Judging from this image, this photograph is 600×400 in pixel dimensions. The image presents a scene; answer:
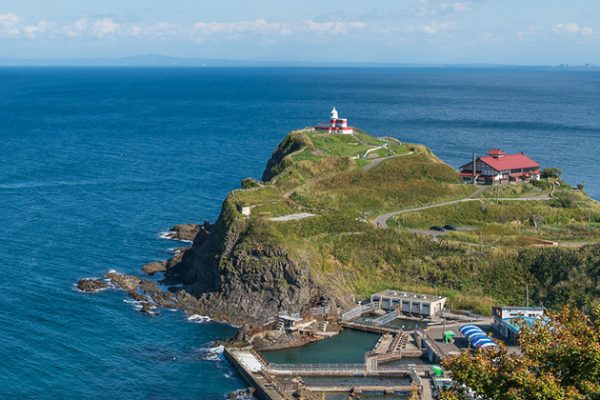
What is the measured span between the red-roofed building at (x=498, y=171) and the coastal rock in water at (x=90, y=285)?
144 ft

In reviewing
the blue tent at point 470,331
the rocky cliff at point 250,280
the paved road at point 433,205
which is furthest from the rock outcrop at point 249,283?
the paved road at point 433,205

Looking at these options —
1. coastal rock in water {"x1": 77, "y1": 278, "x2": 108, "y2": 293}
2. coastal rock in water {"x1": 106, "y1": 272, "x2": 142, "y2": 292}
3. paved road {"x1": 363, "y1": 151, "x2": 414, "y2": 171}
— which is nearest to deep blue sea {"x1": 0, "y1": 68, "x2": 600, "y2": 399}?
coastal rock in water {"x1": 77, "y1": 278, "x2": 108, "y2": 293}

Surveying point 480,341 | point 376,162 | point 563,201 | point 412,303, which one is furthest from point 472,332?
point 376,162

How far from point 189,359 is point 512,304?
26.9m

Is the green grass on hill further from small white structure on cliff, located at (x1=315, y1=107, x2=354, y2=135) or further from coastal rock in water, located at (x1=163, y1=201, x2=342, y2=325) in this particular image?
small white structure on cliff, located at (x1=315, y1=107, x2=354, y2=135)

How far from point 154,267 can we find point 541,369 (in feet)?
174

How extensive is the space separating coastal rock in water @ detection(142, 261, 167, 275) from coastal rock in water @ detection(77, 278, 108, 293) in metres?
5.13

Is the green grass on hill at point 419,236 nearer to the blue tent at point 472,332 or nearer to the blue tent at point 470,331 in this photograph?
the blue tent at point 470,331

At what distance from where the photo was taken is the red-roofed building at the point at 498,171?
93062 mm

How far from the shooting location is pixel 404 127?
595 feet

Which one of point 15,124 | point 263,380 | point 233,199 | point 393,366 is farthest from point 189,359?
point 15,124

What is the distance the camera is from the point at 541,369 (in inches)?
1084

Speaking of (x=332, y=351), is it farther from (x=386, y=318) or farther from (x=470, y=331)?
(x=470, y=331)

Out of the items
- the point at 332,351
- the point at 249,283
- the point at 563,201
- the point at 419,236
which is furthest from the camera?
the point at 563,201
